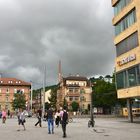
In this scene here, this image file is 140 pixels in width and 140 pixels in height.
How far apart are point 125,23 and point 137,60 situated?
6568mm

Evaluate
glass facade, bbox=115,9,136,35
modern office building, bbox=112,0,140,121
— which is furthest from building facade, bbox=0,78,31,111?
glass facade, bbox=115,9,136,35

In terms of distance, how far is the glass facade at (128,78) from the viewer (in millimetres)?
38188

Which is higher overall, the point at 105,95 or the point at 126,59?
the point at 126,59

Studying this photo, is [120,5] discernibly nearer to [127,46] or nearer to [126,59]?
[127,46]

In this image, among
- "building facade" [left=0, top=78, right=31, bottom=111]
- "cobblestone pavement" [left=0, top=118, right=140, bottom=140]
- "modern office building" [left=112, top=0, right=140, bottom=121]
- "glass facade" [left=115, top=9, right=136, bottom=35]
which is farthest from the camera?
"building facade" [left=0, top=78, right=31, bottom=111]

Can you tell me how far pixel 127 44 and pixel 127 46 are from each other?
274 mm

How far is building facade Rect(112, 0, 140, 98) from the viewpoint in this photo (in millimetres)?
38094

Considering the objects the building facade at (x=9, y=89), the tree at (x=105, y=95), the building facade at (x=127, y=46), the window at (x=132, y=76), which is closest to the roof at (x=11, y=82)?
the building facade at (x=9, y=89)

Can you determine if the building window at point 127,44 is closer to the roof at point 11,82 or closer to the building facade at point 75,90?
the building facade at point 75,90

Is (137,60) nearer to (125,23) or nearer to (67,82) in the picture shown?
(125,23)

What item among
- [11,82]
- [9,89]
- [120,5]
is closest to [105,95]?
[120,5]

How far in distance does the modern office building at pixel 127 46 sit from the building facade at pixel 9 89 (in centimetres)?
8132

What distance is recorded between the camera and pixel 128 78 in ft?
135

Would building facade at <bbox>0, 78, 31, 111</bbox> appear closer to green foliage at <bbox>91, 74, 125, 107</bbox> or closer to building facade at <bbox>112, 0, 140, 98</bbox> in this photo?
green foliage at <bbox>91, 74, 125, 107</bbox>
